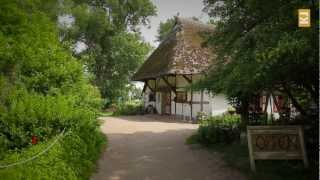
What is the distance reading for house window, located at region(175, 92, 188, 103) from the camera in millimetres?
25156

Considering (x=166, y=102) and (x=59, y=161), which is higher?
(x=166, y=102)

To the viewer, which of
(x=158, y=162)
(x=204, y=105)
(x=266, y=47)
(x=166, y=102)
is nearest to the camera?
(x=266, y=47)

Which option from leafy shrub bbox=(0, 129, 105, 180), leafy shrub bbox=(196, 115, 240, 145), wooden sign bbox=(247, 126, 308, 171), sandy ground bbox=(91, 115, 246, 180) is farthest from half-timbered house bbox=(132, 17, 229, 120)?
leafy shrub bbox=(0, 129, 105, 180)

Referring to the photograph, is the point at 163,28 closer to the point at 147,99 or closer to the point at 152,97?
the point at 147,99

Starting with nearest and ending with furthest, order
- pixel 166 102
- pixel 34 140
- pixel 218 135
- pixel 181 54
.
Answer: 1. pixel 34 140
2. pixel 218 135
3. pixel 181 54
4. pixel 166 102

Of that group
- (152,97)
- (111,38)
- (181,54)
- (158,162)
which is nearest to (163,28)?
(111,38)

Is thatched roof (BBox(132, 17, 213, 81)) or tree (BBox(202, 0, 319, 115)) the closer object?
tree (BBox(202, 0, 319, 115))

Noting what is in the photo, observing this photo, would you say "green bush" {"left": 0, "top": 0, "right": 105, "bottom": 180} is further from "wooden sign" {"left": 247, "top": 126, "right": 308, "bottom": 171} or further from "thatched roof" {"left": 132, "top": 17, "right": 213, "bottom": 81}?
"thatched roof" {"left": 132, "top": 17, "right": 213, "bottom": 81}

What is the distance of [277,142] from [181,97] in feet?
56.0

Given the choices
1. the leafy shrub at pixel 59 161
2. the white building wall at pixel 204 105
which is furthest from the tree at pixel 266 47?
the white building wall at pixel 204 105

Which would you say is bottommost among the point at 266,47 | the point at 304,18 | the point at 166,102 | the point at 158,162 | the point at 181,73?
the point at 158,162

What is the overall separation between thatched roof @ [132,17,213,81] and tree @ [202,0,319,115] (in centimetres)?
1142

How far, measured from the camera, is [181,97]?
2589 cm

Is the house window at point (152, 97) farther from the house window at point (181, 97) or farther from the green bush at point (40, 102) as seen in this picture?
the green bush at point (40, 102)
